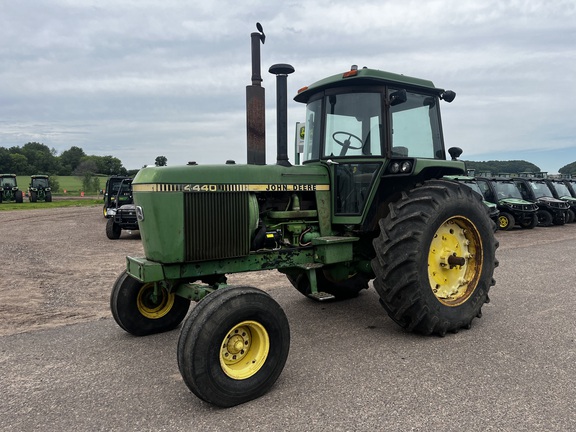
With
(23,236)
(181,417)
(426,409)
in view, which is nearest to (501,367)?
(426,409)

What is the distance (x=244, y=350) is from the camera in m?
3.25

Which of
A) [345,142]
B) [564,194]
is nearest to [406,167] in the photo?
[345,142]

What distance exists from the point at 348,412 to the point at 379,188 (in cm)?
238

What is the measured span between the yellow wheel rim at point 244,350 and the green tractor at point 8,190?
32.3 m

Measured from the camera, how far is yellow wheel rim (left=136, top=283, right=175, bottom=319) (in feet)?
14.0

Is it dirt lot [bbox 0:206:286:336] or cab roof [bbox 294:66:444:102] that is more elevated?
cab roof [bbox 294:66:444:102]

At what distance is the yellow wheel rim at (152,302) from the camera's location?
14.0 ft

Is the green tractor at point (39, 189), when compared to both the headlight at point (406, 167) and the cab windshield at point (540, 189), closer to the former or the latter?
the cab windshield at point (540, 189)

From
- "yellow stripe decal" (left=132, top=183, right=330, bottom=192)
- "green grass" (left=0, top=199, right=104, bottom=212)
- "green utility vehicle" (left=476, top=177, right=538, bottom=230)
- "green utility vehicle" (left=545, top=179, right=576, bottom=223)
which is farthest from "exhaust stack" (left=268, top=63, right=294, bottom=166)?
"green grass" (left=0, top=199, right=104, bottom=212)

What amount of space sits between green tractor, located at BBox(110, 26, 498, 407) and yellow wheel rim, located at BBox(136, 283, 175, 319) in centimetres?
1

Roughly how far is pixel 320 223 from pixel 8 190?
32.2 metres

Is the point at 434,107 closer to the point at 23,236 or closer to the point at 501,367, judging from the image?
the point at 501,367

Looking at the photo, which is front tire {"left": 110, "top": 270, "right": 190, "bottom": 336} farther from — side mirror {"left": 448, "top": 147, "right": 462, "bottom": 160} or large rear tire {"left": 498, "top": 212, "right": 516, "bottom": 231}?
large rear tire {"left": 498, "top": 212, "right": 516, "bottom": 231}

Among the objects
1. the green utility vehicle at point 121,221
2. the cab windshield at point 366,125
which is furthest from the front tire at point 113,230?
the cab windshield at point 366,125
